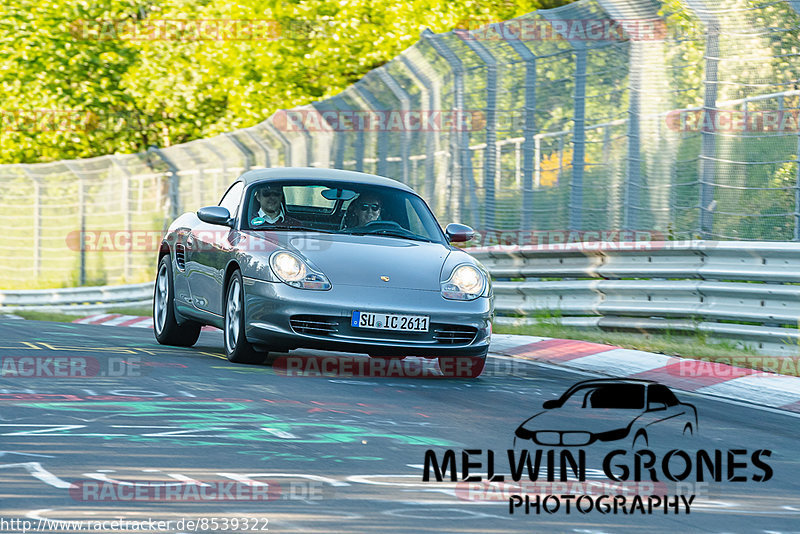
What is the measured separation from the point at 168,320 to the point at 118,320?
794cm

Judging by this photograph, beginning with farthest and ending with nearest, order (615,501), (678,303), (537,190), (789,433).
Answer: (537,190) → (678,303) → (789,433) → (615,501)

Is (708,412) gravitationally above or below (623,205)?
below

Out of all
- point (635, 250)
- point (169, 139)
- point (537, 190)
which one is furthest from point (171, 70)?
point (635, 250)

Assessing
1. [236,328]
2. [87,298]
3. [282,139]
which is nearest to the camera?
[236,328]

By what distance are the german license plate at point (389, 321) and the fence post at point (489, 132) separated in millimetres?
5756

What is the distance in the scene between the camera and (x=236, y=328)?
975 centimetres

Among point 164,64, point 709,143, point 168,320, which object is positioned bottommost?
point 168,320

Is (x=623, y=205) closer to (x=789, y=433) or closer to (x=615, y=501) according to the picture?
(x=789, y=433)

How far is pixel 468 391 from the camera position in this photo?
29.1ft

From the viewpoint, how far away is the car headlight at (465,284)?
9523 millimetres

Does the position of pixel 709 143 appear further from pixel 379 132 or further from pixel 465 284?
pixel 379 132

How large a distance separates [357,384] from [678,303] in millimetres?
3912

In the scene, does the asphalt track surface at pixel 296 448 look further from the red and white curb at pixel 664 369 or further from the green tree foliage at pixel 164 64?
the green tree foliage at pixel 164 64

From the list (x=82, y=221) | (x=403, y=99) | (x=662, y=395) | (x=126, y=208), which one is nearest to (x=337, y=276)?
(x=662, y=395)
